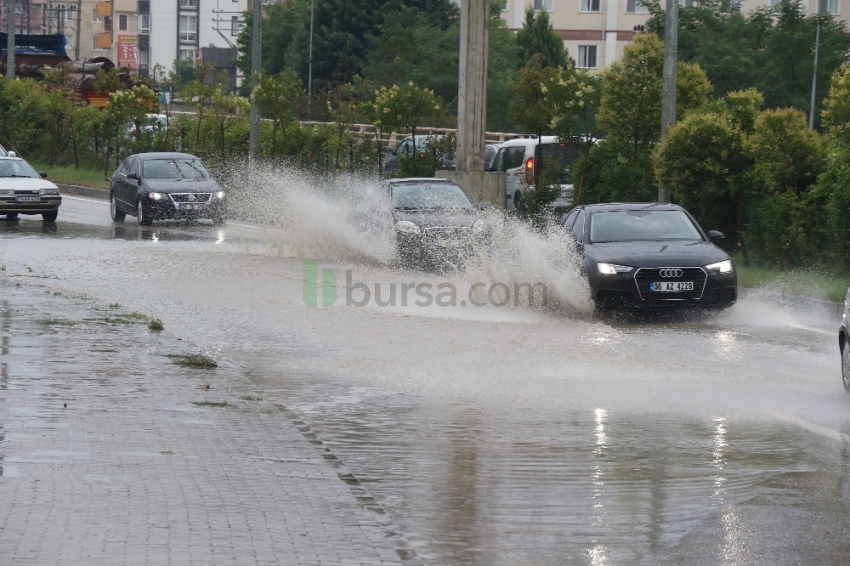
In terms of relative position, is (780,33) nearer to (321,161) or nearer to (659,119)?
(321,161)

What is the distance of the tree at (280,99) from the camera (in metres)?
38.2

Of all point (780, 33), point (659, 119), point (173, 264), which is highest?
point (780, 33)

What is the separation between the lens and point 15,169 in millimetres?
32688

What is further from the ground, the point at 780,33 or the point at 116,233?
the point at 780,33

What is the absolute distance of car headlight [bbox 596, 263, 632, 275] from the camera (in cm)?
1616

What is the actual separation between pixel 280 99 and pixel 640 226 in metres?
22.8

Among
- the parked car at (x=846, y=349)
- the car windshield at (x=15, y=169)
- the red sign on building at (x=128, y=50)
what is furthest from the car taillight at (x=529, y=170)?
the red sign on building at (x=128, y=50)

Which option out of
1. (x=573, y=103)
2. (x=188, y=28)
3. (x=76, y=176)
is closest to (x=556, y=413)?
(x=573, y=103)

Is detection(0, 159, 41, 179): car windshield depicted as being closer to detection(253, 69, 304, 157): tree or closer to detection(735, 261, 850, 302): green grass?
Result: detection(253, 69, 304, 157): tree

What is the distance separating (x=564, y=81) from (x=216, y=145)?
55.7 ft

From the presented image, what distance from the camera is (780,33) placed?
66.6 m

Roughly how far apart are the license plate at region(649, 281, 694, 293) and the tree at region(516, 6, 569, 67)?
68.9 m

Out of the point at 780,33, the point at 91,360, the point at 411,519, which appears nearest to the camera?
the point at 411,519

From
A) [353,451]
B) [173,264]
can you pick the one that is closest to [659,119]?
[173,264]
